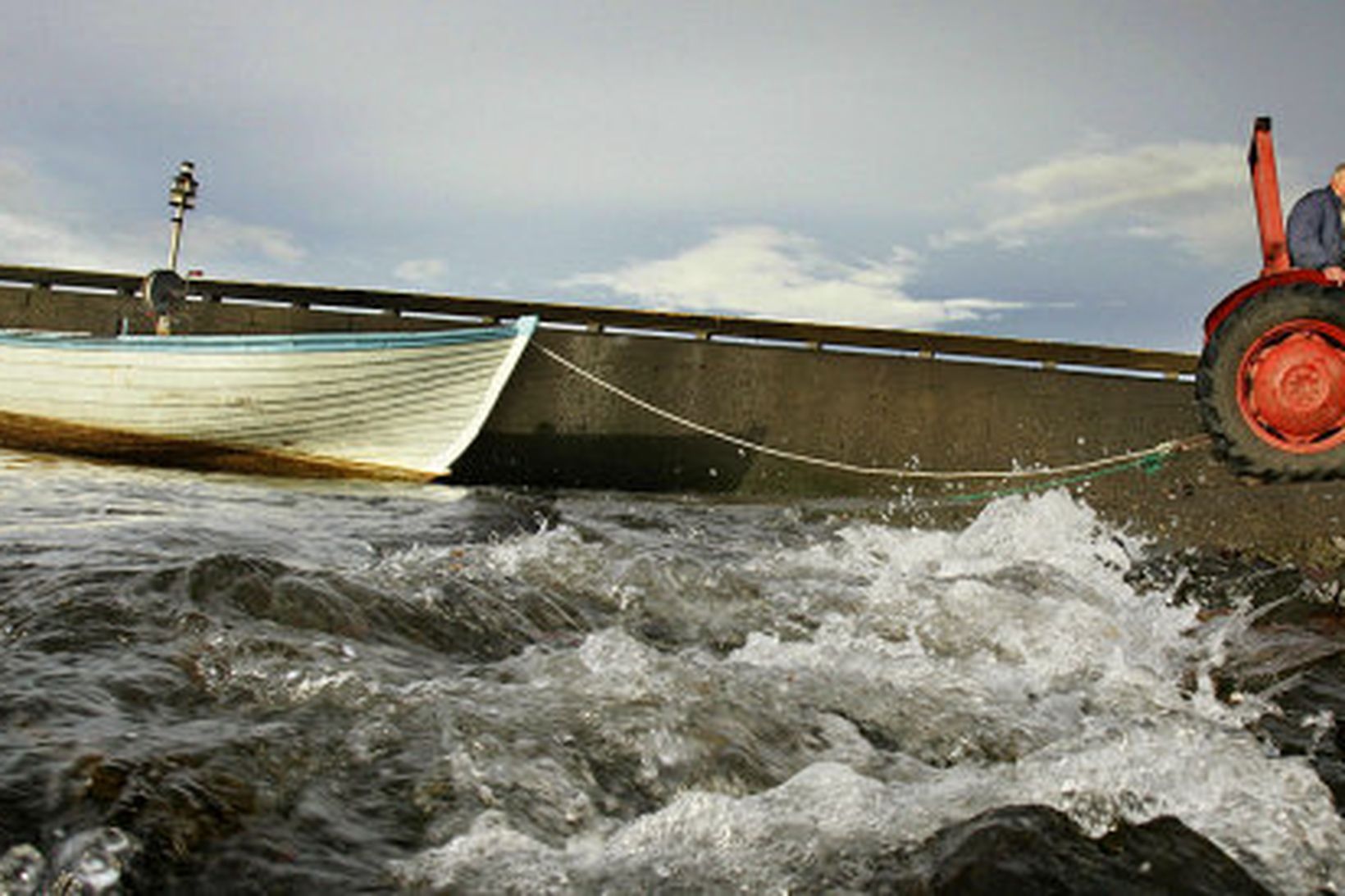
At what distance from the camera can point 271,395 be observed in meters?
10.5

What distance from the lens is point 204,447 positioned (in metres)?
10.9

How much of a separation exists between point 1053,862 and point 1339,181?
725 centimetres

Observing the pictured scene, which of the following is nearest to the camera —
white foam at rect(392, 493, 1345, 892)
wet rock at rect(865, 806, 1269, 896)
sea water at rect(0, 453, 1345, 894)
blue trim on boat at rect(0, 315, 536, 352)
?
wet rock at rect(865, 806, 1269, 896)

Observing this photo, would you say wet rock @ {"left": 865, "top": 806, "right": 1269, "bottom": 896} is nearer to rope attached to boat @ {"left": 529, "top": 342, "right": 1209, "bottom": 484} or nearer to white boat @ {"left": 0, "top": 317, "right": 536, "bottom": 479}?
rope attached to boat @ {"left": 529, "top": 342, "right": 1209, "bottom": 484}

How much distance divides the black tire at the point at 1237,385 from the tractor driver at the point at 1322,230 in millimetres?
258

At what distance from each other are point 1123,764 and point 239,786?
2.20 metres

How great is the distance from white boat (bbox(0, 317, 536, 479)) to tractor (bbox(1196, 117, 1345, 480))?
6.92 m

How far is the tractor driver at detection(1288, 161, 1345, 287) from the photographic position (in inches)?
271

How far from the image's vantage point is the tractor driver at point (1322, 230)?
688cm

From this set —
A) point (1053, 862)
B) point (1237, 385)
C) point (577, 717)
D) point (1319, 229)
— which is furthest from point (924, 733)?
point (1319, 229)

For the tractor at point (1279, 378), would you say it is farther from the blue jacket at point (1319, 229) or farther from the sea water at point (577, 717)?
the sea water at point (577, 717)

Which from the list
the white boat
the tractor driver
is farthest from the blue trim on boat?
the tractor driver

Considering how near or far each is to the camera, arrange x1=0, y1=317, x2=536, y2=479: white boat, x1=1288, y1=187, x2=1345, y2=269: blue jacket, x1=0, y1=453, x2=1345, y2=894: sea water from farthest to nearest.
Result: x1=0, y1=317, x2=536, y2=479: white boat
x1=1288, y1=187, x2=1345, y2=269: blue jacket
x1=0, y1=453, x2=1345, y2=894: sea water

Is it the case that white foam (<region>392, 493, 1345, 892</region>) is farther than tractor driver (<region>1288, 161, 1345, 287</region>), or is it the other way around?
tractor driver (<region>1288, 161, 1345, 287</region>)
